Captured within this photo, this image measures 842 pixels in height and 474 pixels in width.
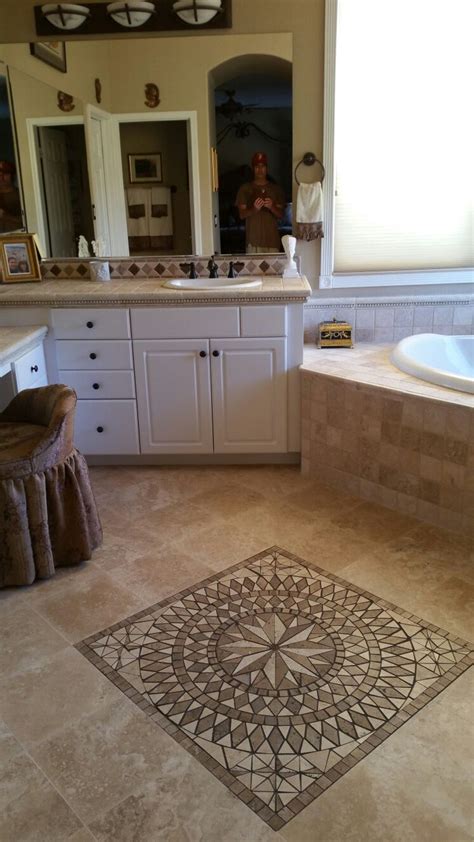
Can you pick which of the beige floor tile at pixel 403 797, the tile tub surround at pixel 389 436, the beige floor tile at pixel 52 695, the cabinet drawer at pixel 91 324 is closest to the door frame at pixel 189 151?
the cabinet drawer at pixel 91 324

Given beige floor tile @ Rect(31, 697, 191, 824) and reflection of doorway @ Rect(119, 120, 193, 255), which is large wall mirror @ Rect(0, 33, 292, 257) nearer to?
reflection of doorway @ Rect(119, 120, 193, 255)

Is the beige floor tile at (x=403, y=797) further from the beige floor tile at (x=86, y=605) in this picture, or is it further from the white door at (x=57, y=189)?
the white door at (x=57, y=189)

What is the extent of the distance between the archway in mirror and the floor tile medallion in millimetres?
2095

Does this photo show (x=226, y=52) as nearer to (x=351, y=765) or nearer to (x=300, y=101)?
(x=300, y=101)

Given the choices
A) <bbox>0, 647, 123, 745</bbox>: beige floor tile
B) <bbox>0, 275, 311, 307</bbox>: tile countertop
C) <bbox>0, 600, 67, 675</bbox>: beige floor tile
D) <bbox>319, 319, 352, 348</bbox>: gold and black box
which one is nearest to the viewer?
<bbox>0, 647, 123, 745</bbox>: beige floor tile

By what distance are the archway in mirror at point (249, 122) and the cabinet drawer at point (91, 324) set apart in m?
0.79

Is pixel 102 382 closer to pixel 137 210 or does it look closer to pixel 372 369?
pixel 137 210

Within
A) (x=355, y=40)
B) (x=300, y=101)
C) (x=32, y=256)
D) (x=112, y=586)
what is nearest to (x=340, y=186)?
(x=300, y=101)

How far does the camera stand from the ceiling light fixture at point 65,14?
3.47 m

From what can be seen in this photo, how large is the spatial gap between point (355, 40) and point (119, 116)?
4.09 ft

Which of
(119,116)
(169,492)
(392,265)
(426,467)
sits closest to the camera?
(426,467)

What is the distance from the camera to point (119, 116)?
3.53 meters

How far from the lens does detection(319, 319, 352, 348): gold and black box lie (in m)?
3.72

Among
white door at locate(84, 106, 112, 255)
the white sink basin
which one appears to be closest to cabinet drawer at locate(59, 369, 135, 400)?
the white sink basin
